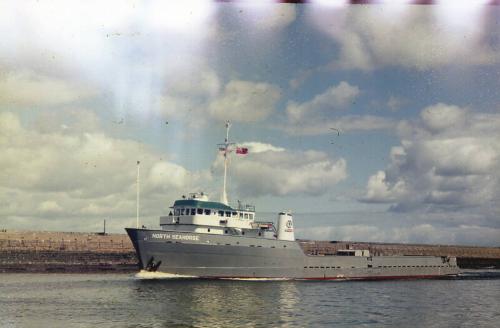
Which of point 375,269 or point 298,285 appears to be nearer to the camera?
point 298,285

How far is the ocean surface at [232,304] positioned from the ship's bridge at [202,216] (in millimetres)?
4698

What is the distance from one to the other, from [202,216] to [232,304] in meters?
14.8

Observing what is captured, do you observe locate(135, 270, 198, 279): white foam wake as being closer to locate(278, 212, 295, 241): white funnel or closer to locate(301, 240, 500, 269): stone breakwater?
locate(278, 212, 295, 241): white funnel

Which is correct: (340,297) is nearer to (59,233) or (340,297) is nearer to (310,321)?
(310,321)

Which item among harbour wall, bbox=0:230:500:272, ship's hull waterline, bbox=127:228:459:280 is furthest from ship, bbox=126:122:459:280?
harbour wall, bbox=0:230:500:272

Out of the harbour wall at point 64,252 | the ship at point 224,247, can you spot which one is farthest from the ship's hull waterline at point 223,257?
the harbour wall at point 64,252

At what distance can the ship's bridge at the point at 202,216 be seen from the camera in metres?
47.8

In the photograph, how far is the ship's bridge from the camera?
47.8m

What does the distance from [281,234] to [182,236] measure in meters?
9.48

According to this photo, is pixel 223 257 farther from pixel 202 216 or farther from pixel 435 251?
pixel 435 251

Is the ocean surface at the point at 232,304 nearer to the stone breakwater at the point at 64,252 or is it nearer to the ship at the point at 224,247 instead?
the ship at the point at 224,247

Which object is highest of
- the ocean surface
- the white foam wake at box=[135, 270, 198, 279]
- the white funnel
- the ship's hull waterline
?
the white funnel

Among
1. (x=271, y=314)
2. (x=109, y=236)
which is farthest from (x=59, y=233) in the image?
(x=271, y=314)

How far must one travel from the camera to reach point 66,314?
29719 mm
